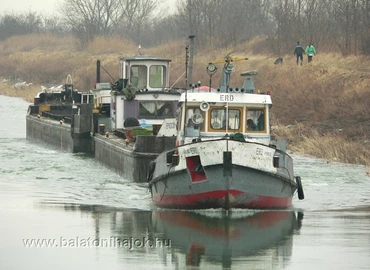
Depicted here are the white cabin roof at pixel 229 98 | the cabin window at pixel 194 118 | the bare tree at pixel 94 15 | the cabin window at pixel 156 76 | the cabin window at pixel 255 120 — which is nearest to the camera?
the cabin window at pixel 194 118

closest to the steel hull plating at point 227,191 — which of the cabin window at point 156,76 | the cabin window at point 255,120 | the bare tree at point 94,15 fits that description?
the cabin window at point 255,120

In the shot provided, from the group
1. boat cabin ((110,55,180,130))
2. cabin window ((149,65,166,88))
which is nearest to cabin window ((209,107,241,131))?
boat cabin ((110,55,180,130))

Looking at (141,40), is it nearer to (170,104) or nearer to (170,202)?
(170,104)

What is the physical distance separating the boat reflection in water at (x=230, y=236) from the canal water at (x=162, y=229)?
0.02 metres

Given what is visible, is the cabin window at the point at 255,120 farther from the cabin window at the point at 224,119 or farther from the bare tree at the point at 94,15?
the bare tree at the point at 94,15

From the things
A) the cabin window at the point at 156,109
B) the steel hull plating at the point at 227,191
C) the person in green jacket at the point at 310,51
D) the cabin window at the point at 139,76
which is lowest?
the steel hull plating at the point at 227,191

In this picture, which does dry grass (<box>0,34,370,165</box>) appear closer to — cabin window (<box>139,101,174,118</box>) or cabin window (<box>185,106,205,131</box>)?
cabin window (<box>139,101,174,118</box>)

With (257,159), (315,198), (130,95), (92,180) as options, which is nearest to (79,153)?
(130,95)

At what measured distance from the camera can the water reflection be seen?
15711 millimetres

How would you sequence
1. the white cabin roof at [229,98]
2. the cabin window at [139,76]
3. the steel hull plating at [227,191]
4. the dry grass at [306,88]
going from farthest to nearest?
the dry grass at [306,88] → the cabin window at [139,76] → the white cabin roof at [229,98] → the steel hull plating at [227,191]

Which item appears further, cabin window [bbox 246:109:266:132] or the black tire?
the black tire

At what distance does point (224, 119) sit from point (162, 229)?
3352 millimetres

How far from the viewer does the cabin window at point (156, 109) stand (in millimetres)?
30281

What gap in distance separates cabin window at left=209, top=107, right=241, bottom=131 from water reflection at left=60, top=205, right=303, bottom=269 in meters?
1.81
